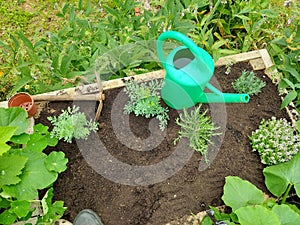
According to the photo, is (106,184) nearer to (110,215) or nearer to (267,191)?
(110,215)

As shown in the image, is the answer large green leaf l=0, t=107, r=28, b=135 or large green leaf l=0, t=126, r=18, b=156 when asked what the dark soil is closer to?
large green leaf l=0, t=107, r=28, b=135

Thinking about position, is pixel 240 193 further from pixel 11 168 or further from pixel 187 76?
pixel 11 168

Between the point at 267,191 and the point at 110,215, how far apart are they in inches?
35.4

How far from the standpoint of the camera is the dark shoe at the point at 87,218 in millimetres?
2107

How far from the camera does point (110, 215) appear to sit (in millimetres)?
2193

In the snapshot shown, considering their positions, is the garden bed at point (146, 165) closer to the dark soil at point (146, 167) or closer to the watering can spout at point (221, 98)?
the dark soil at point (146, 167)

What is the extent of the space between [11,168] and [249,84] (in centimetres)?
151

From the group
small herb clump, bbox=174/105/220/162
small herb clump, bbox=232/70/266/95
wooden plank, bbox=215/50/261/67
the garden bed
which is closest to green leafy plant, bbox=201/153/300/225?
the garden bed

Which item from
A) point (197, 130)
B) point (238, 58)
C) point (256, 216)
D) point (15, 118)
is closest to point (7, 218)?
point (15, 118)

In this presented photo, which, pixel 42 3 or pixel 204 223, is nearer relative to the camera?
pixel 204 223

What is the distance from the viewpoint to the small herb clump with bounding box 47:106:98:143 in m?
2.33

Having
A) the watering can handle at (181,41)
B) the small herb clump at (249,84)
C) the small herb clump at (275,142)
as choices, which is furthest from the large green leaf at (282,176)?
the watering can handle at (181,41)

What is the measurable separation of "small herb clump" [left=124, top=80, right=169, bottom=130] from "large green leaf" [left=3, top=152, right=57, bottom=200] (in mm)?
628

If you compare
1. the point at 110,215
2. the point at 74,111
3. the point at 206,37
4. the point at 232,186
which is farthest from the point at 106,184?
the point at 206,37
